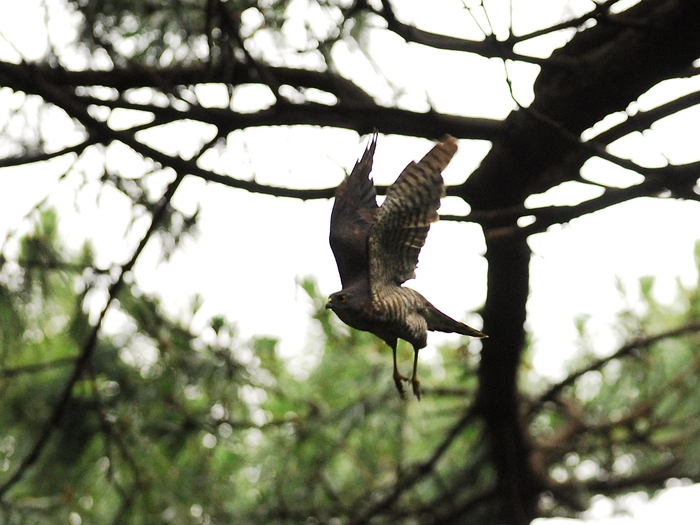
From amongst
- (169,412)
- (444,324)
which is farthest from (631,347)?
(444,324)

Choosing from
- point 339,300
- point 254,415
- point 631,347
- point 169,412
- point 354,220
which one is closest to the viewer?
point 339,300

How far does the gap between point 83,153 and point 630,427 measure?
2484 mm

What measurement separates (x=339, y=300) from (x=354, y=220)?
0.17 meters

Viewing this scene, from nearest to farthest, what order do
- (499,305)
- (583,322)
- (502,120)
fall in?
(502,120)
(499,305)
(583,322)

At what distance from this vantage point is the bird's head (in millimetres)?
1172

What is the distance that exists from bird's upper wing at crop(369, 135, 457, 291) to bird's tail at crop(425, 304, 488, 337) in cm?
10

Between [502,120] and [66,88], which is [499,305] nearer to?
[502,120]

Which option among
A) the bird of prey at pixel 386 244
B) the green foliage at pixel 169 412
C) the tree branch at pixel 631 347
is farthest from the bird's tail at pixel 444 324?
the tree branch at pixel 631 347

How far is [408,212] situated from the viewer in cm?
124

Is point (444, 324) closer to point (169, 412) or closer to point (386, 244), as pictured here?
point (386, 244)

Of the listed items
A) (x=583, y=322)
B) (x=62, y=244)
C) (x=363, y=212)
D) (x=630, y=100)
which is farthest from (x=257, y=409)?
(x=363, y=212)

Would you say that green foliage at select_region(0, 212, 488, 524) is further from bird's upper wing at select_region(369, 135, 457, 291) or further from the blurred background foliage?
bird's upper wing at select_region(369, 135, 457, 291)

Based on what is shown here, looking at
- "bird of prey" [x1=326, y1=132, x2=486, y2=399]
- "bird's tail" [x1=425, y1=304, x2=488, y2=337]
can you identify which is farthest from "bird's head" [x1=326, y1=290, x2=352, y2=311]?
"bird's tail" [x1=425, y1=304, x2=488, y2=337]

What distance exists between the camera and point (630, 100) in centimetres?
204
